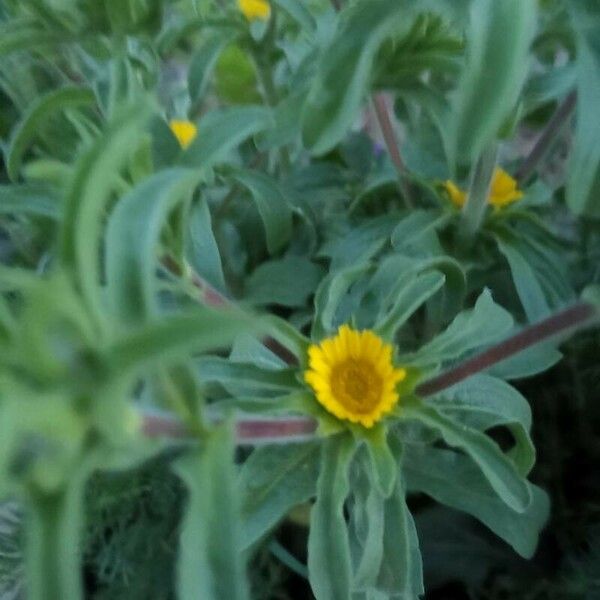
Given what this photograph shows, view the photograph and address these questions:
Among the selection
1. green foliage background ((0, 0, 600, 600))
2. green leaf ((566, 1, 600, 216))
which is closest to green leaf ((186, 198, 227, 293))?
green foliage background ((0, 0, 600, 600))

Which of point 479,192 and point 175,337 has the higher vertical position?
point 479,192

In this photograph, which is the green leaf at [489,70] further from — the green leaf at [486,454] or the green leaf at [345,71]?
the green leaf at [486,454]

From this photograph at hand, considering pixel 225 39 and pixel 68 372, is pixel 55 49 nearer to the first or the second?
pixel 225 39

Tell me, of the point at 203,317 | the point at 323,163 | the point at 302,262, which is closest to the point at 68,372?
the point at 203,317

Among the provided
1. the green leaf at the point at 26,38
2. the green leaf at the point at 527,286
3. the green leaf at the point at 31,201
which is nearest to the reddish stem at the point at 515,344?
the green leaf at the point at 527,286

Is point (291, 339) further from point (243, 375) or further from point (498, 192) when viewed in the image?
point (498, 192)

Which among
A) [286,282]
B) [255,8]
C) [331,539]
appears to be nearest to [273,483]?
[331,539]
